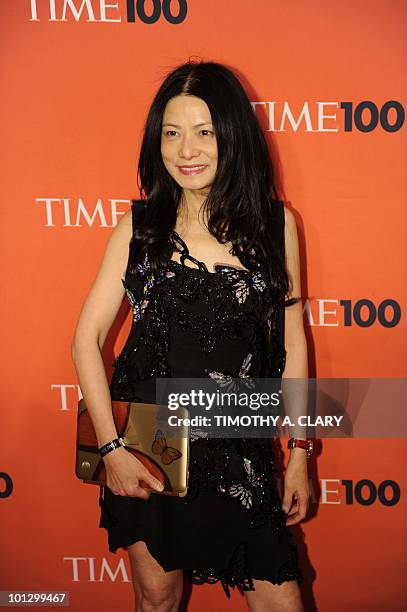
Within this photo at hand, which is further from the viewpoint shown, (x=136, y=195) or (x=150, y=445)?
(x=136, y=195)

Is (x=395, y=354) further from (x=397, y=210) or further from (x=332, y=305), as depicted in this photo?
(x=397, y=210)

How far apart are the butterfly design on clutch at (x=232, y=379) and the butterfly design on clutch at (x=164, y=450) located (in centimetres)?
19

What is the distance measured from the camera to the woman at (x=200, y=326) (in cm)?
174

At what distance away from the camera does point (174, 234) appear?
1824 mm

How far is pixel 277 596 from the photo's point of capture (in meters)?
1.74

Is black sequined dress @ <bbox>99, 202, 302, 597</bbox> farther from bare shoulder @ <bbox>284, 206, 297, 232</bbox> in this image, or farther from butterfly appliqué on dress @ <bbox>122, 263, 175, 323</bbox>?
bare shoulder @ <bbox>284, 206, 297, 232</bbox>

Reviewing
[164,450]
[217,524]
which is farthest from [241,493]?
[164,450]

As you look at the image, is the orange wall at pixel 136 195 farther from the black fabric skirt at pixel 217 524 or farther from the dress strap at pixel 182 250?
the black fabric skirt at pixel 217 524

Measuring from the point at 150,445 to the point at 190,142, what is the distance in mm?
752

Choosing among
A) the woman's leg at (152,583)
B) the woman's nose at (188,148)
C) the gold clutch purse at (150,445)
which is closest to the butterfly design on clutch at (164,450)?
the gold clutch purse at (150,445)

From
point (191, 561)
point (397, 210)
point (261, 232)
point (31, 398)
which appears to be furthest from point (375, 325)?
point (31, 398)

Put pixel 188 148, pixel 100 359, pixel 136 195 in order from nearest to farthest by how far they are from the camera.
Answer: pixel 188 148
pixel 100 359
pixel 136 195

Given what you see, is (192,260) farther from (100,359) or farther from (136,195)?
(136,195)

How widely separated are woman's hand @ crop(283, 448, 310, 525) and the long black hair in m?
0.41
